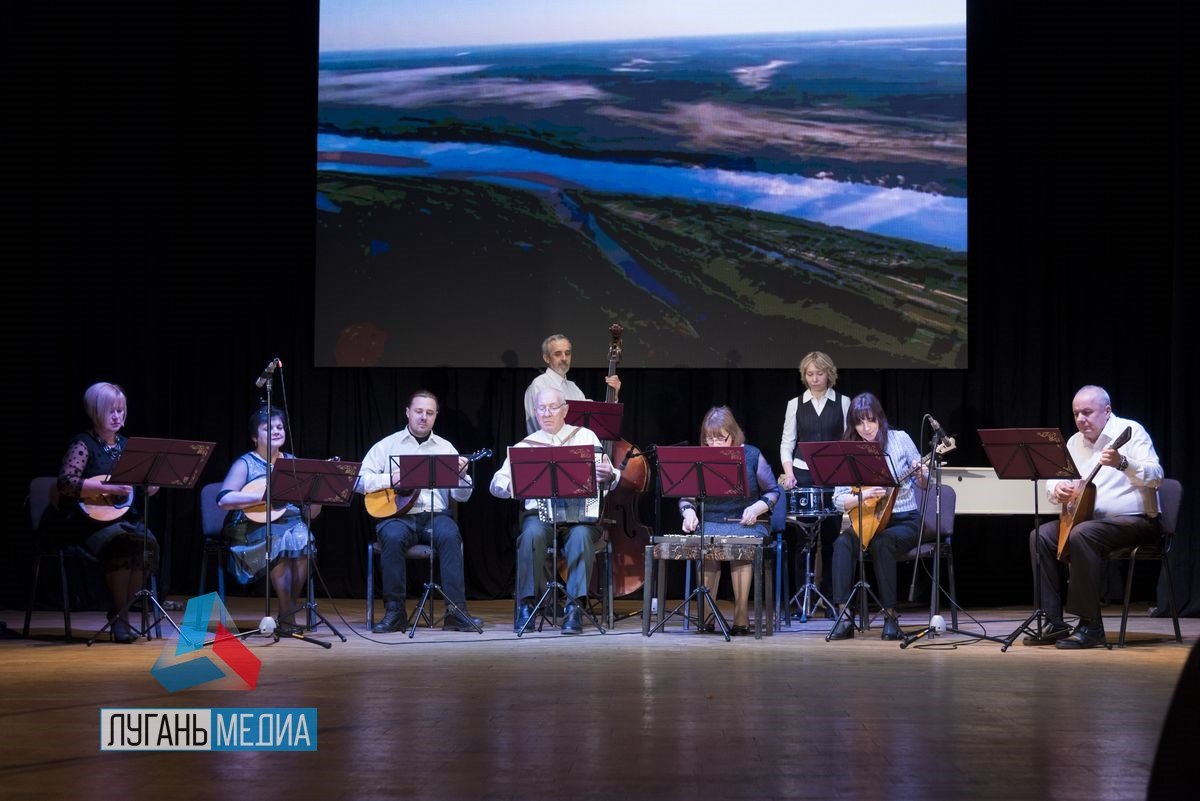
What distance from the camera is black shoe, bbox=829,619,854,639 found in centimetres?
642

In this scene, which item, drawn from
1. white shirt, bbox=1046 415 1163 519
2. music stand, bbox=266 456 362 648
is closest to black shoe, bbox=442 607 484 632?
music stand, bbox=266 456 362 648

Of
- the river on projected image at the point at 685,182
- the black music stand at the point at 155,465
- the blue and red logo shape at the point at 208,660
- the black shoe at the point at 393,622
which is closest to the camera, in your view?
the blue and red logo shape at the point at 208,660

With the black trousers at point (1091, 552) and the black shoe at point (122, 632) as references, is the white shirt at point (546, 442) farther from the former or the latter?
the black trousers at point (1091, 552)

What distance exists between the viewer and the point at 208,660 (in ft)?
18.0

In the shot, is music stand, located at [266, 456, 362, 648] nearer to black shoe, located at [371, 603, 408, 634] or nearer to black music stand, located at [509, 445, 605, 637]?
black shoe, located at [371, 603, 408, 634]

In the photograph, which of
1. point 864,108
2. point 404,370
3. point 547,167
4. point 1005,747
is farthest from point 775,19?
point 1005,747

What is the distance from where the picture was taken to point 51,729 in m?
3.86

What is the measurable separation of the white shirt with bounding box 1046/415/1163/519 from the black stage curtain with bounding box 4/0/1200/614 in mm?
1864

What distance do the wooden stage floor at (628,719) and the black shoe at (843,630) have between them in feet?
0.37

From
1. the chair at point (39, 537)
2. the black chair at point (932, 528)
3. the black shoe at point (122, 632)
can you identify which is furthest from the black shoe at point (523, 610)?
the chair at point (39, 537)

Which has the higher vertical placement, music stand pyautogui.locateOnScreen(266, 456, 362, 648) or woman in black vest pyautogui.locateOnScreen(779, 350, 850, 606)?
woman in black vest pyautogui.locateOnScreen(779, 350, 850, 606)

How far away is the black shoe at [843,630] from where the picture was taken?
6.42 meters

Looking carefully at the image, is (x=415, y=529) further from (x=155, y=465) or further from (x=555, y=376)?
(x=155, y=465)

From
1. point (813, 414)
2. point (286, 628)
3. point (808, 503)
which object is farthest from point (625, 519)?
point (286, 628)
